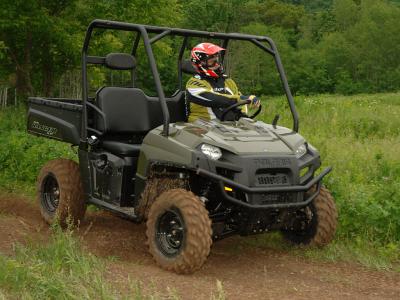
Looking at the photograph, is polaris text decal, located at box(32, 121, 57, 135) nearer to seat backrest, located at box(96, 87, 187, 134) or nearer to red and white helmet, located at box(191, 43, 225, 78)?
seat backrest, located at box(96, 87, 187, 134)

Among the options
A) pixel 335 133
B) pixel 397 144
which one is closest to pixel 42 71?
pixel 335 133

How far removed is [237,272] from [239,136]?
1.20 m

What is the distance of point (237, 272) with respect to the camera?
6004 millimetres

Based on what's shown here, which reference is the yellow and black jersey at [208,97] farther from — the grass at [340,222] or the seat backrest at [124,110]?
the grass at [340,222]

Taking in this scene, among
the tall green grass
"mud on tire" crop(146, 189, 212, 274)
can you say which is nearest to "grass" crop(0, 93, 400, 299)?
the tall green grass

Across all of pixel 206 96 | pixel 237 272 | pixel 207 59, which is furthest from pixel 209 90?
pixel 237 272

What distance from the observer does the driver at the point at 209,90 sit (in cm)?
657

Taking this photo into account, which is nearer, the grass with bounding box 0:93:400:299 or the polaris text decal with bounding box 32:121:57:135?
the grass with bounding box 0:93:400:299

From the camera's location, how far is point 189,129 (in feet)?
20.4

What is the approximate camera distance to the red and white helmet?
6.62 m

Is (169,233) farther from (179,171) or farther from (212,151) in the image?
(212,151)

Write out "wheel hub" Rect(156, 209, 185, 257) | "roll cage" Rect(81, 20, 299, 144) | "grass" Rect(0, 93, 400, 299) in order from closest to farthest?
"grass" Rect(0, 93, 400, 299), "wheel hub" Rect(156, 209, 185, 257), "roll cage" Rect(81, 20, 299, 144)

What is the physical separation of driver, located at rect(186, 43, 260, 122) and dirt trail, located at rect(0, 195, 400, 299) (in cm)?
139

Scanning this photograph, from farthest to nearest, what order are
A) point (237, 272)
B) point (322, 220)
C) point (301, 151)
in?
point (322, 220), point (301, 151), point (237, 272)
